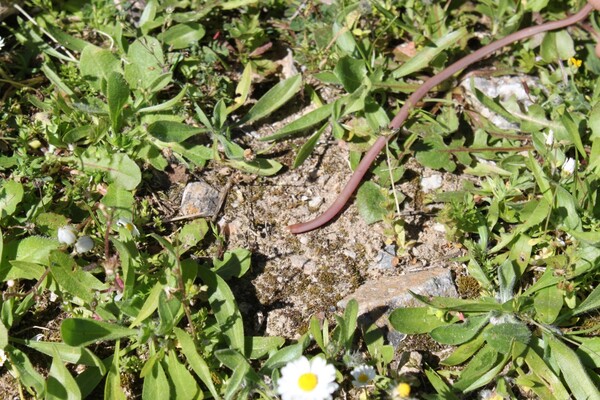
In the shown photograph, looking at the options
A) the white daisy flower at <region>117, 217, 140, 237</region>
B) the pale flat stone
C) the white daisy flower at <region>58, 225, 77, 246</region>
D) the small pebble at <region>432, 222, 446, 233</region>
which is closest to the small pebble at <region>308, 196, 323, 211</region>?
the pale flat stone

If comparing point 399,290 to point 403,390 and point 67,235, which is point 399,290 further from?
point 67,235

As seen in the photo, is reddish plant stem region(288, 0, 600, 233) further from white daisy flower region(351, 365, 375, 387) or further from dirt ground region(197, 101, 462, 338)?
white daisy flower region(351, 365, 375, 387)

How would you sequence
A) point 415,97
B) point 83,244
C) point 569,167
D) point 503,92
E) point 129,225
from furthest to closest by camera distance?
point 503,92, point 415,97, point 569,167, point 129,225, point 83,244

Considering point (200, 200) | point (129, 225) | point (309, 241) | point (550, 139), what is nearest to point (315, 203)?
point (309, 241)

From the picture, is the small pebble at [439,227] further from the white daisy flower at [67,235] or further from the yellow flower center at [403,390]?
the white daisy flower at [67,235]

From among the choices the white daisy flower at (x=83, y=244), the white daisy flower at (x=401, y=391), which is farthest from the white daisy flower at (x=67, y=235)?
the white daisy flower at (x=401, y=391)

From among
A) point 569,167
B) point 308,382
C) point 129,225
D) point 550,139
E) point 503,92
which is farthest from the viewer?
point 503,92

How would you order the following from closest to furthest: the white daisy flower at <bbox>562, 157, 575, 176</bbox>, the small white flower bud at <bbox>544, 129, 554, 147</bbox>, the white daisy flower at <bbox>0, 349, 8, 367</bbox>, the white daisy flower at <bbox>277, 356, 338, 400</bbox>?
the white daisy flower at <bbox>277, 356, 338, 400</bbox> → the white daisy flower at <bbox>0, 349, 8, 367</bbox> → the white daisy flower at <bbox>562, 157, 575, 176</bbox> → the small white flower bud at <bbox>544, 129, 554, 147</bbox>
